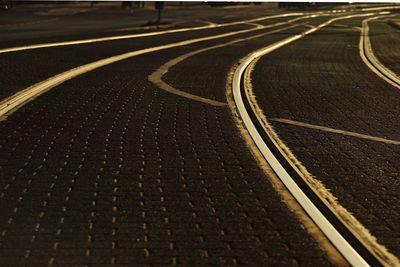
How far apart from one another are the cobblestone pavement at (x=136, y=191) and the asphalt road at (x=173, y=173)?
1 centimetres

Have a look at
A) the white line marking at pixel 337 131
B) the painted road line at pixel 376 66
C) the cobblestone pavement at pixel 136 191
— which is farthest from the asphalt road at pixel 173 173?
the painted road line at pixel 376 66

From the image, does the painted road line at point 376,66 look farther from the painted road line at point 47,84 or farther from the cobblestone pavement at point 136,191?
the painted road line at point 47,84

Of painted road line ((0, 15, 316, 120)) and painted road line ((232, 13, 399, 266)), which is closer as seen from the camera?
painted road line ((232, 13, 399, 266))

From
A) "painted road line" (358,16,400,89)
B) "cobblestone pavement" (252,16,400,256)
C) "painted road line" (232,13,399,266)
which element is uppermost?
"painted road line" (232,13,399,266)

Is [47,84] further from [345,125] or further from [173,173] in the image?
[173,173]

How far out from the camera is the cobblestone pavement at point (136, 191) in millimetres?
4121

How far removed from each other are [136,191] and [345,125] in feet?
14.0

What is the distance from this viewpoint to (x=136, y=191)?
5402mm

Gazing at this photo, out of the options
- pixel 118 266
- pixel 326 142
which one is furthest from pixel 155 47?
pixel 118 266

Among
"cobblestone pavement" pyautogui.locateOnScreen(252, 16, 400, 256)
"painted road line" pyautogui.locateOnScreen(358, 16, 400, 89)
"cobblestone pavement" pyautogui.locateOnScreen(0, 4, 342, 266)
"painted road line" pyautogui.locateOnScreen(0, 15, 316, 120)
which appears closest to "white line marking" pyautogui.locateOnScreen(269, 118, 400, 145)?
"cobblestone pavement" pyautogui.locateOnScreen(252, 16, 400, 256)

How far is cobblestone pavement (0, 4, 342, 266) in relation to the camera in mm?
4121

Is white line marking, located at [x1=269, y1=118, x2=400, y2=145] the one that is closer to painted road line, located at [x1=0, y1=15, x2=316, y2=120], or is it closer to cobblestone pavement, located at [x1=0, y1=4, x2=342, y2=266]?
cobblestone pavement, located at [x1=0, y1=4, x2=342, y2=266]

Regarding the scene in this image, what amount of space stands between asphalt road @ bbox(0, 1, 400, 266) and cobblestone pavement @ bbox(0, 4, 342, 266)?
14mm

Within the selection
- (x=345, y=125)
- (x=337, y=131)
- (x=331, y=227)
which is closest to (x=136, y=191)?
(x=331, y=227)
